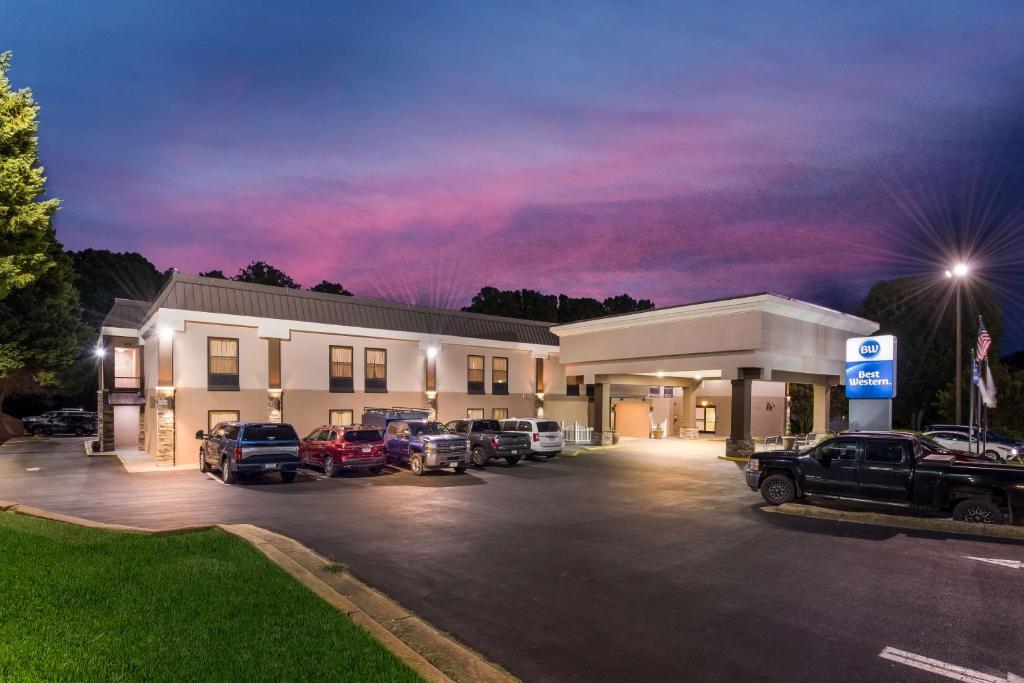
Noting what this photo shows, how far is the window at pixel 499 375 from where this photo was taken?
3612 centimetres

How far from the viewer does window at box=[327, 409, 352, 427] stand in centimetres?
2931

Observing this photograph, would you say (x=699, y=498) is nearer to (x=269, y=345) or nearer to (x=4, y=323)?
(x=269, y=345)

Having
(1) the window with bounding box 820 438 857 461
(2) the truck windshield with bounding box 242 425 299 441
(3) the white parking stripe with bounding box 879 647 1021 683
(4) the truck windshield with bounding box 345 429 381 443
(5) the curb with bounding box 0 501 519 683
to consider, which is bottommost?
(3) the white parking stripe with bounding box 879 647 1021 683

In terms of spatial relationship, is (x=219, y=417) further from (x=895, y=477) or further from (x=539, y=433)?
(x=895, y=477)

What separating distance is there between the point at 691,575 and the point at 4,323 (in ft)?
146

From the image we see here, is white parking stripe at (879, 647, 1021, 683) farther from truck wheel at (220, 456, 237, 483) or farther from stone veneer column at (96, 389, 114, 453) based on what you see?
stone veneer column at (96, 389, 114, 453)

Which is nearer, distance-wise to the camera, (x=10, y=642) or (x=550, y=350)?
(x=10, y=642)

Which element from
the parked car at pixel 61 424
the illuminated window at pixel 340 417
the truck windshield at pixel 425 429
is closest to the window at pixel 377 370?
the illuminated window at pixel 340 417

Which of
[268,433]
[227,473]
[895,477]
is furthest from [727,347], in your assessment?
[227,473]

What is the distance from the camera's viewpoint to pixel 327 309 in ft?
97.7

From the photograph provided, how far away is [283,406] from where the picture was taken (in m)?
27.8

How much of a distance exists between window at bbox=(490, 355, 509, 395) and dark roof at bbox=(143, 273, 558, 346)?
1.41m

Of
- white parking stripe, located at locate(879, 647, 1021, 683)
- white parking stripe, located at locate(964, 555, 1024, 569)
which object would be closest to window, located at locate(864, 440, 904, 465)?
white parking stripe, located at locate(964, 555, 1024, 569)

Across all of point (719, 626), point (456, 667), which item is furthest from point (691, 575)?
point (456, 667)
